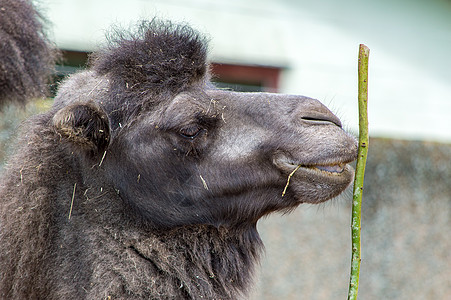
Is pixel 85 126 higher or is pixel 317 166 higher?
pixel 85 126

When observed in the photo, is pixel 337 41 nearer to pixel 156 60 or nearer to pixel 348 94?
pixel 348 94

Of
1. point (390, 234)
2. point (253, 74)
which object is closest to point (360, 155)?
point (390, 234)

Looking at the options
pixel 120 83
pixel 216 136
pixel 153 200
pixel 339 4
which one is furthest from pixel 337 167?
pixel 339 4

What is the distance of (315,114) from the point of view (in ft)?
9.06

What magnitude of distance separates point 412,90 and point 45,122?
6.85 meters

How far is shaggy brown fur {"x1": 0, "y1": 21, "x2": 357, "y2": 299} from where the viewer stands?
2.77 meters

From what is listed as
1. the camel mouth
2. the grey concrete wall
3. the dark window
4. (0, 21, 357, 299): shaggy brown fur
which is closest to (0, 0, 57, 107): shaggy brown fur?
(0, 21, 357, 299): shaggy brown fur

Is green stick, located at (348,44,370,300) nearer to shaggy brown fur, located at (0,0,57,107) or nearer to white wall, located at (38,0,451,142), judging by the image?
shaggy brown fur, located at (0,0,57,107)

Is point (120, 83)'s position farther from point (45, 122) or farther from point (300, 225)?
point (300, 225)

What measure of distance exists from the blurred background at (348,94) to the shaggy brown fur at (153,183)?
698 mm

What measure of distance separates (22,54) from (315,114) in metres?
2.26

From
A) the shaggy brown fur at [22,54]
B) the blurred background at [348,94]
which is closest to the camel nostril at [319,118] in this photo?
the blurred background at [348,94]

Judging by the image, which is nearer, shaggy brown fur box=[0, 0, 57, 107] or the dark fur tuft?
the dark fur tuft

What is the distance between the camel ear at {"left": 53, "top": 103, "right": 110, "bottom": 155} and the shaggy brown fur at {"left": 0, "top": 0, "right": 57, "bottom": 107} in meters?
1.49
